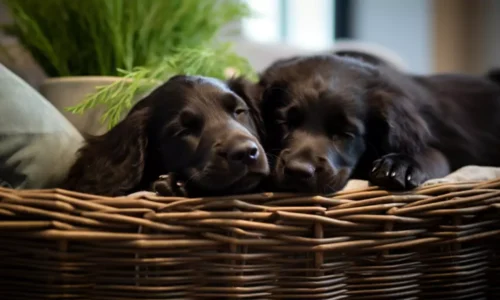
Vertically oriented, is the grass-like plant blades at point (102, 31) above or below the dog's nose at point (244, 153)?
above

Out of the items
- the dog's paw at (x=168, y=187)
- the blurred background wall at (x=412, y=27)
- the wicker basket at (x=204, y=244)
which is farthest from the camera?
the blurred background wall at (x=412, y=27)

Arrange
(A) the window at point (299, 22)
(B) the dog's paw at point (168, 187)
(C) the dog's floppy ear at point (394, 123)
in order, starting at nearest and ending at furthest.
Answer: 1. (B) the dog's paw at point (168, 187)
2. (C) the dog's floppy ear at point (394, 123)
3. (A) the window at point (299, 22)

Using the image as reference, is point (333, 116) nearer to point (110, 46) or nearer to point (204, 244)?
point (204, 244)

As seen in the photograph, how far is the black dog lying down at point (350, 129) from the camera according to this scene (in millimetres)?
1212

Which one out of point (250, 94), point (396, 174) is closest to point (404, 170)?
point (396, 174)

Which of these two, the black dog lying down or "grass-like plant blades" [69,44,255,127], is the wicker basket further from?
"grass-like plant blades" [69,44,255,127]

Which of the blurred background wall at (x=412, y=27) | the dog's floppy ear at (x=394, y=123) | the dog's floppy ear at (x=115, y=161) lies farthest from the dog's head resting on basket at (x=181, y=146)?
the blurred background wall at (x=412, y=27)

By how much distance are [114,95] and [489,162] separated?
1082mm

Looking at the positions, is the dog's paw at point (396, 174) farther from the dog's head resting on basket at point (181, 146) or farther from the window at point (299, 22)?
the window at point (299, 22)

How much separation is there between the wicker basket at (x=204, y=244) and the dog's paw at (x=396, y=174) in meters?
0.05

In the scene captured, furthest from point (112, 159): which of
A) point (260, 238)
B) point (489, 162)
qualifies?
point (489, 162)

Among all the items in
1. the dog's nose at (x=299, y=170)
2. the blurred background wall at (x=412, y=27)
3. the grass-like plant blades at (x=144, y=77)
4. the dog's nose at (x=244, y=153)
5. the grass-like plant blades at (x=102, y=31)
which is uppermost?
the grass-like plant blades at (x=102, y=31)

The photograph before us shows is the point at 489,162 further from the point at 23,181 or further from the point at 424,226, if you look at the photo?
the point at 23,181

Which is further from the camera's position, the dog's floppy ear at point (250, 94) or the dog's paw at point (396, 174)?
the dog's floppy ear at point (250, 94)
